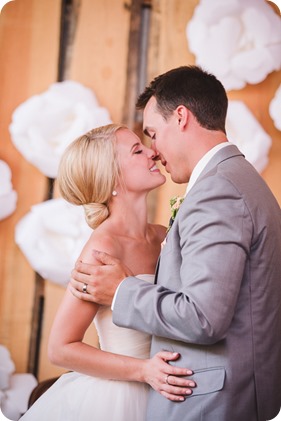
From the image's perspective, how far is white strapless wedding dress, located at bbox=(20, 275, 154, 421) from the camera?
6.17ft

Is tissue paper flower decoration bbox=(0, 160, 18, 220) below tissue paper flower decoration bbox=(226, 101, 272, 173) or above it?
below

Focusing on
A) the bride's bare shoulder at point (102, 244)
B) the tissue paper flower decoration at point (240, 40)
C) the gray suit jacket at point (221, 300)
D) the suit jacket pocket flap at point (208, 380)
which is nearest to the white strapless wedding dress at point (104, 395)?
the bride's bare shoulder at point (102, 244)

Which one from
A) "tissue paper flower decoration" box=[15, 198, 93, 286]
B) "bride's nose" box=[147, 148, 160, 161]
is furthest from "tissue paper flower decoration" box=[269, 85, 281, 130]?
"bride's nose" box=[147, 148, 160, 161]

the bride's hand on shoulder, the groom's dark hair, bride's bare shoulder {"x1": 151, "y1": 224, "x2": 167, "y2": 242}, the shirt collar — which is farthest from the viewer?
bride's bare shoulder {"x1": 151, "y1": 224, "x2": 167, "y2": 242}

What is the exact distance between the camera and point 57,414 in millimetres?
1911

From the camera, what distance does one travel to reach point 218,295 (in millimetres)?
1471

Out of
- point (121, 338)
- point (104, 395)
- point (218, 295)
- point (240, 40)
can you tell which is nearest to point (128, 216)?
point (121, 338)

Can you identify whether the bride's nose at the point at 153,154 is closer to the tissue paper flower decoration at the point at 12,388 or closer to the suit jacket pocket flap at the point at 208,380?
the suit jacket pocket flap at the point at 208,380

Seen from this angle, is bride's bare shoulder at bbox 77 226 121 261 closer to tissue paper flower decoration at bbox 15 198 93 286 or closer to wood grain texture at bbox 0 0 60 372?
tissue paper flower decoration at bbox 15 198 93 286

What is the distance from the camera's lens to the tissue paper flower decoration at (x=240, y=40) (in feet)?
9.78

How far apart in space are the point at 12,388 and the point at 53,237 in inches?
30.6

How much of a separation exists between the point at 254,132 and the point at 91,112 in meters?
0.79

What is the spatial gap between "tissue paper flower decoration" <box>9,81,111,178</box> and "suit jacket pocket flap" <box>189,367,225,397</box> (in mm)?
1736

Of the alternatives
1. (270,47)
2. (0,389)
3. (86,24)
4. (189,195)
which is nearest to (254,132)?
(270,47)
